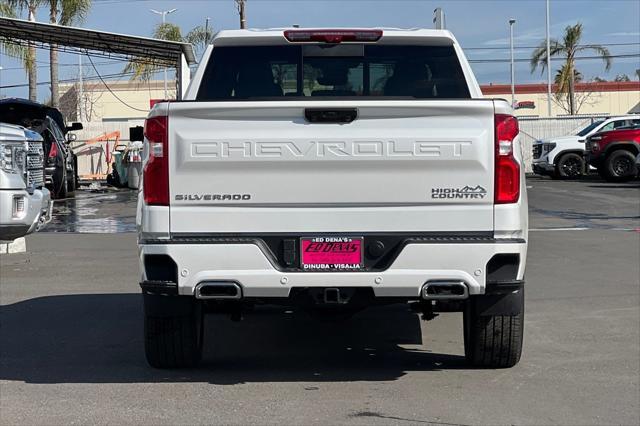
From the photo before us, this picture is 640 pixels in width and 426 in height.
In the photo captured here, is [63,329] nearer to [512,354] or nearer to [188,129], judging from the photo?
[188,129]

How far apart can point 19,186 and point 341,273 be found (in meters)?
3.56

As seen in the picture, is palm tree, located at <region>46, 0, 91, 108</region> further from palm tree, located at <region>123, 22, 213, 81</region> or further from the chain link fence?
the chain link fence

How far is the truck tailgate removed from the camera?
17.9 ft

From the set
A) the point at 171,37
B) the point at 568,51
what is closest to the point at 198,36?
the point at 171,37

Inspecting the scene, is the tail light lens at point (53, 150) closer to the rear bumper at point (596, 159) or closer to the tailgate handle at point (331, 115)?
the tailgate handle at point (331, 115)

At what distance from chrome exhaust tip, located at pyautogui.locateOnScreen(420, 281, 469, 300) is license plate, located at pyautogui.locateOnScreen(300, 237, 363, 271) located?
1.30 ft

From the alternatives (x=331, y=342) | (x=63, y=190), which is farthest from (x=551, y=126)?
(x=331, y=342)

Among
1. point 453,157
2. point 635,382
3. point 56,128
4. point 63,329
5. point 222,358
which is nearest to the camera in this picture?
point 453,157

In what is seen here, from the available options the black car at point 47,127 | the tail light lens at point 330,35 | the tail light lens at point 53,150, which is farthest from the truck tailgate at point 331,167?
the tail light lens at point 53,150

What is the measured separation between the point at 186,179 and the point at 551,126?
34401mm

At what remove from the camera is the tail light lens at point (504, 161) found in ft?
17.9

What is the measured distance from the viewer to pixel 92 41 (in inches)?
987

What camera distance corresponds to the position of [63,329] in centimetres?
797

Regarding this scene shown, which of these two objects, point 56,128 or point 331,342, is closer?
point 331,342
